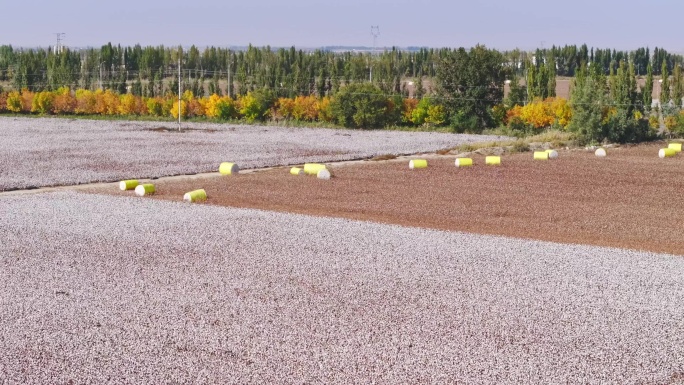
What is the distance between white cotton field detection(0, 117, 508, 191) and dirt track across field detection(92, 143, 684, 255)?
318cm

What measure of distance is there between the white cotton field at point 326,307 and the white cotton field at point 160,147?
12.0 m

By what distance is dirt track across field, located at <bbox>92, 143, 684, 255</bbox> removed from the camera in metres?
19.1

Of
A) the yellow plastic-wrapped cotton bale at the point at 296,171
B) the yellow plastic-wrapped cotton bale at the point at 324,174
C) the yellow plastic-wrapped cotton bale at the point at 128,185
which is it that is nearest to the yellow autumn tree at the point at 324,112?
the yellow plastic-wrapped cotton bale at the point at 296,171

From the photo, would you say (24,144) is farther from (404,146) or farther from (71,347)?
(71,347)

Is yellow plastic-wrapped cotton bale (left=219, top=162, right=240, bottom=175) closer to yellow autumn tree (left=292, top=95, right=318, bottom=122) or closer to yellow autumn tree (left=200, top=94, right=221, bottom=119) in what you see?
yellow autumn tree (left=292, top=95, right=318, bottom=122)

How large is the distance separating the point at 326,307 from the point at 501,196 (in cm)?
1313

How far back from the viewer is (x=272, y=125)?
57781mm

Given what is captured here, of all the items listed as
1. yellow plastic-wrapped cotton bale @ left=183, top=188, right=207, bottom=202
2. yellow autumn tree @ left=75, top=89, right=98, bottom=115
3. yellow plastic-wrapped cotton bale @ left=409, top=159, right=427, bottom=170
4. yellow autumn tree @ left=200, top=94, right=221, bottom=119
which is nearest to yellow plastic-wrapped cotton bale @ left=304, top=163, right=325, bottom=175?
yellow plastic-wrapped cotton bale @ left=409, top=159, right=427, bottom=170

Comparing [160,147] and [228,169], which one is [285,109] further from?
[228,169]

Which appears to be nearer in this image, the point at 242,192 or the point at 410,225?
the point at 410,225

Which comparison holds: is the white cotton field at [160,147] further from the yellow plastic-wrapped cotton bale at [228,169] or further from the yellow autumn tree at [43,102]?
the yellow autumn tree at [43,102]

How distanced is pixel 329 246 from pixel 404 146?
25.6 meters

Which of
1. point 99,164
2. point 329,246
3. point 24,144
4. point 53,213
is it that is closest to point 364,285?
point 329,246

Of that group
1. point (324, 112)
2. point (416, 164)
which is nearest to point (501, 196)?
point (416, 164)
